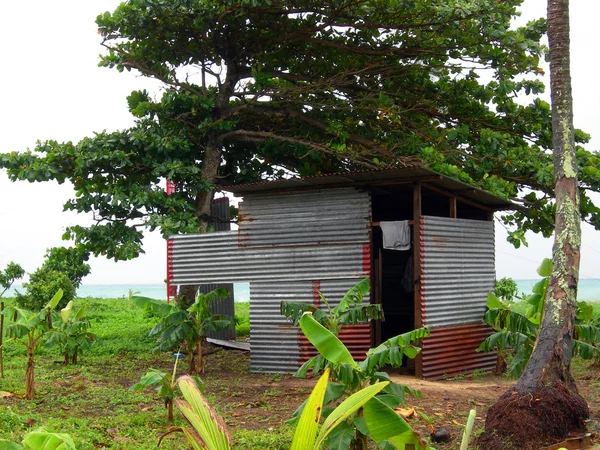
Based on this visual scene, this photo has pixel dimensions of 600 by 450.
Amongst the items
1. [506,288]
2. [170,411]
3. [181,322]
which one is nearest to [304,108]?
[181,322]

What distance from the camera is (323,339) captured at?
5.12m

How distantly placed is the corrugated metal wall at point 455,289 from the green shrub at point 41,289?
11.5 metres

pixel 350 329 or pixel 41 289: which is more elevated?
pixel 41 289

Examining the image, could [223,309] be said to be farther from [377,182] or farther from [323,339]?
[323,339]

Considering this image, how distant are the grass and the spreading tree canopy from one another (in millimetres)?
2440

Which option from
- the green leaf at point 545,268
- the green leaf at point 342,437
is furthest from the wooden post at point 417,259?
the green leaf at point 342,437

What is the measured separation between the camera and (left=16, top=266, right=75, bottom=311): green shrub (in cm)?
1858

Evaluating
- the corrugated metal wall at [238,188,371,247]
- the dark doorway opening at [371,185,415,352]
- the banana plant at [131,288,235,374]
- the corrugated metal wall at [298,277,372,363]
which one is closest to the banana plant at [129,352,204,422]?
the banana plant at [131,288,235,374]

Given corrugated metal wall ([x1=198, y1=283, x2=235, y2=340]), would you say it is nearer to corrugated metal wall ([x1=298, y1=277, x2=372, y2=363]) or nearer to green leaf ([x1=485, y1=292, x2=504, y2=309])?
corrugated metal wall ([x1=298, y1=277, x2=372, y2=363])

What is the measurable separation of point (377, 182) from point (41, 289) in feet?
36.9

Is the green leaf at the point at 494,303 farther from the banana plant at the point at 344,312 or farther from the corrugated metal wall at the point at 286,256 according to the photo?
the banana plant at the point at 344,312

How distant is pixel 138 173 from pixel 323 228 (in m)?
5.75

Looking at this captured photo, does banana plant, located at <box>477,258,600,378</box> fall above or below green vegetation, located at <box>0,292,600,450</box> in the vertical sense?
above

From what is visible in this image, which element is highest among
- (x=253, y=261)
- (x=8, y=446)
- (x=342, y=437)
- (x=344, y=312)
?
(x=253, y=261)
